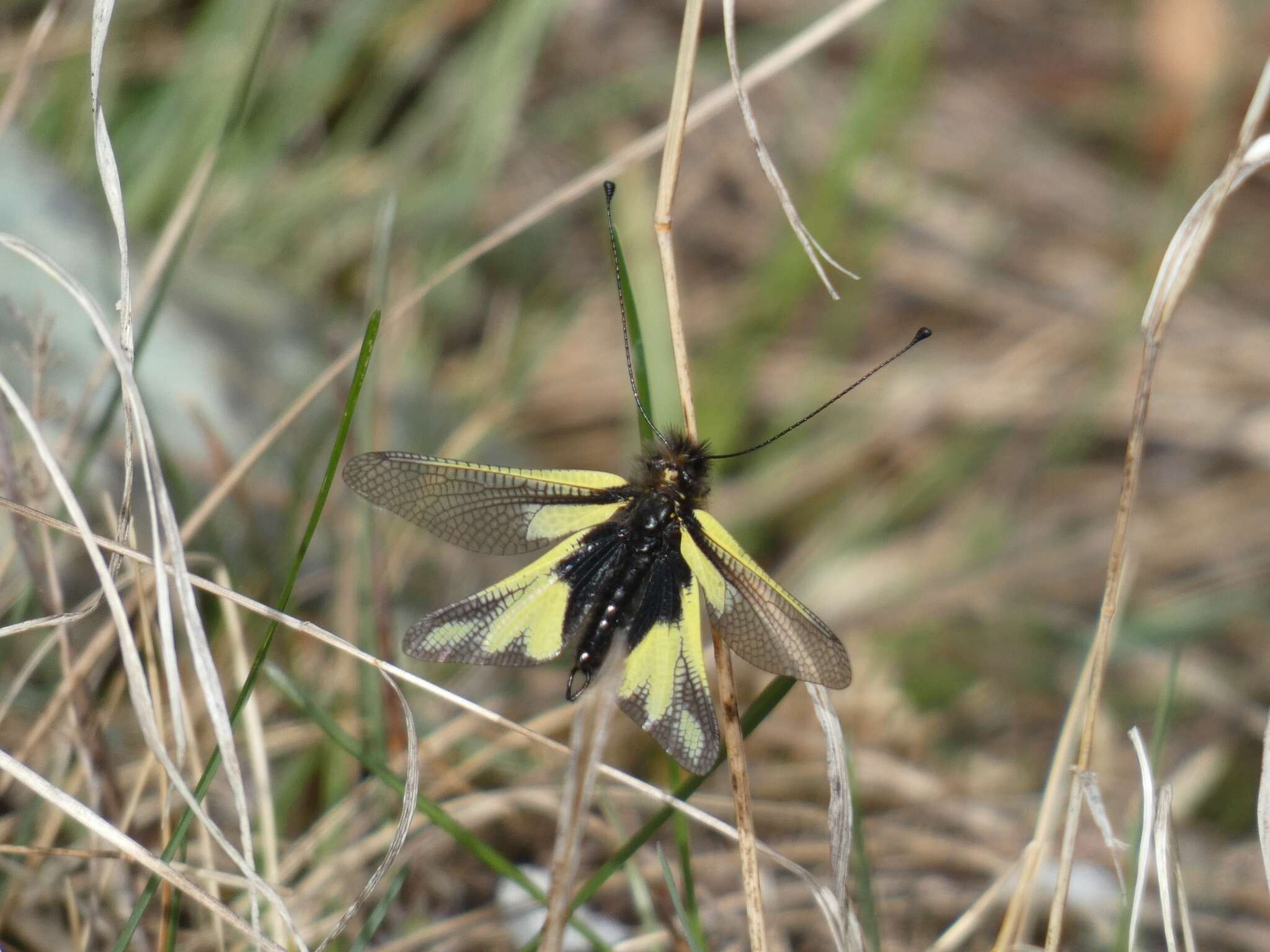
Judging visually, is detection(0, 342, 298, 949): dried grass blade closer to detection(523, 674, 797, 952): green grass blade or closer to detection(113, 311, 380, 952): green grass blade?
detection(113, 311, 380, 952): green grass blade

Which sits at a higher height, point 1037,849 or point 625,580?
point 625,580

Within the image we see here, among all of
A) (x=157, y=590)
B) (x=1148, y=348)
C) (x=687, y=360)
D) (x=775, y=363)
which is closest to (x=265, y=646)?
(x=157, y=590)

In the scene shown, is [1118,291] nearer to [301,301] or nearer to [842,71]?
[842,71]

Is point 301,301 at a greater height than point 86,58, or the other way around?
point 86,58

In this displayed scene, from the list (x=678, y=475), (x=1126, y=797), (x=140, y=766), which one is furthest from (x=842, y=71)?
(x=140, y=766)

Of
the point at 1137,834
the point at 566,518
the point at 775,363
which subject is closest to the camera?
the point at 1137,834

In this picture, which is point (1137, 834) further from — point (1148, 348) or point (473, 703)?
point (473, 703)
